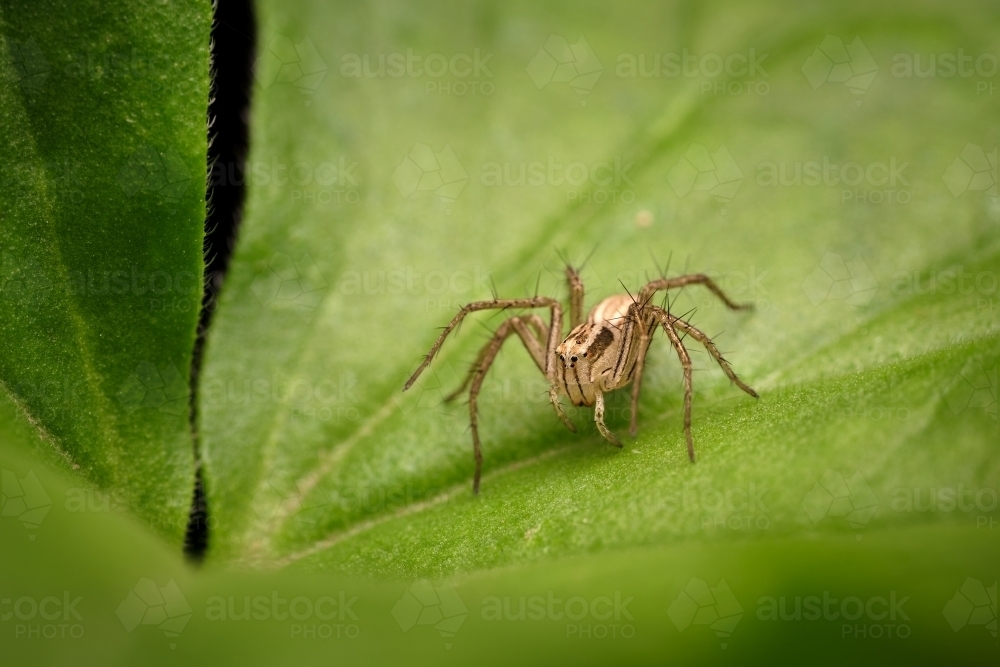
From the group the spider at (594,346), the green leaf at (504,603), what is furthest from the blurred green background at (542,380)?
the spider at (594,346)

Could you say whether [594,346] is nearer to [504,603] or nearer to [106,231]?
[504,603]

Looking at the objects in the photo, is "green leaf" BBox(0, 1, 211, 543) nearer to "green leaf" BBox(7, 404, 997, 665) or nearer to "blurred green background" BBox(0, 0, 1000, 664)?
"blurred green background" BBox(0, 0, 1000, 664)

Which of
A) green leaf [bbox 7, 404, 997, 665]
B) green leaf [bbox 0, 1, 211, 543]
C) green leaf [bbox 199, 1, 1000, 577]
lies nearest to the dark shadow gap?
green leaf [bbox 199, 1, 1000, 577]

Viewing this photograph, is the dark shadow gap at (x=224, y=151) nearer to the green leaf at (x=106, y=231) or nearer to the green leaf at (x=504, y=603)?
the green leaf at (x=106, y=231)

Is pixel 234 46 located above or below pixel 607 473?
above

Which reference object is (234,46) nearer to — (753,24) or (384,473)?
(384,473)

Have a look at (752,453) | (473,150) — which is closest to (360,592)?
(752,453)

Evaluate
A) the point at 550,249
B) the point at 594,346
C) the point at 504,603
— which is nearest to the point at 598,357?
the point at 594,346
